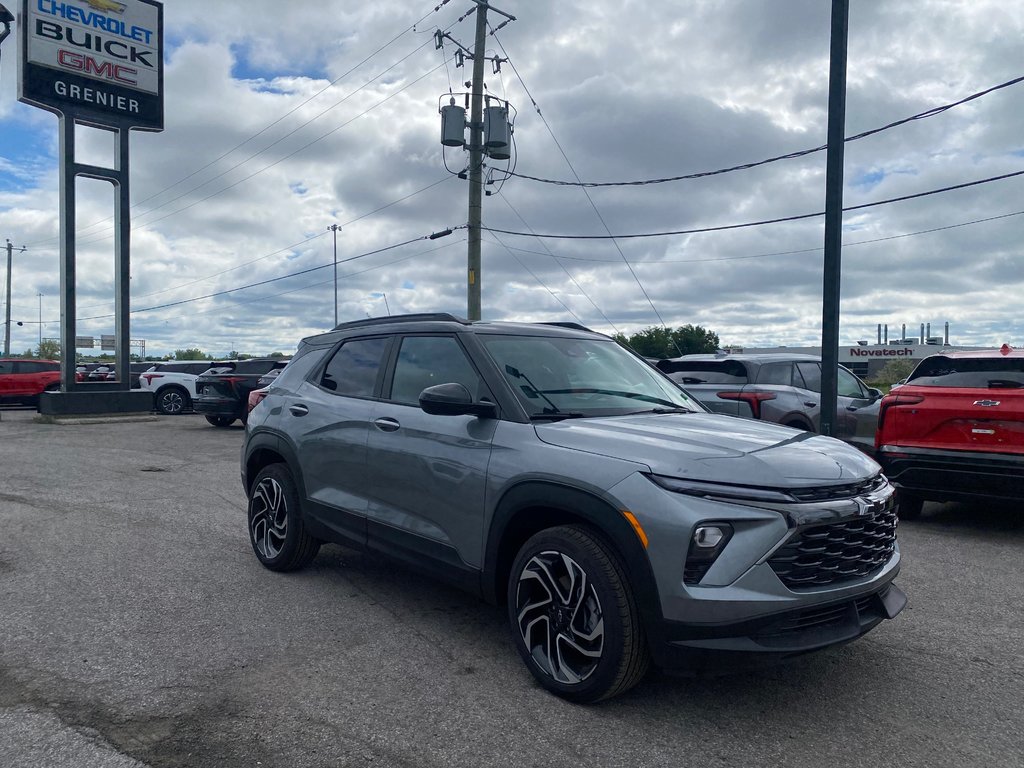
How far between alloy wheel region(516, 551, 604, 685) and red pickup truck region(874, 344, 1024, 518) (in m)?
4.79

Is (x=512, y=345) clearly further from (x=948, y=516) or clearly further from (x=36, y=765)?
(x=948, y=516)

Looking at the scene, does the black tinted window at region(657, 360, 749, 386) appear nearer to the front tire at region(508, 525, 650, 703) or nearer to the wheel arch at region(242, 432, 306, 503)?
the wheel arch at region(242, 432, 306, 503)

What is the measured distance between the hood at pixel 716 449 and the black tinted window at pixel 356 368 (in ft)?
5.23

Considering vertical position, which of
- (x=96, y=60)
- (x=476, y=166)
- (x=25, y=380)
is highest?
(x=96, y=60)

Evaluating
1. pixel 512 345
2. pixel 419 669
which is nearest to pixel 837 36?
pixel 512 345

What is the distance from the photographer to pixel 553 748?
309 centimetres

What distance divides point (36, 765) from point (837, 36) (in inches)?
471

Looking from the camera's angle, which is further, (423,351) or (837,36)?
(837,36)

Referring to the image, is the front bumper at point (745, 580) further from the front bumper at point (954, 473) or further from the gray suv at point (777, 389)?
the gray suv at point (777, 389)

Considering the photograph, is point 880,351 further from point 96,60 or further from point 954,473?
point 954,473

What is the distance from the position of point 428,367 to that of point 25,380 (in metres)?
23.4

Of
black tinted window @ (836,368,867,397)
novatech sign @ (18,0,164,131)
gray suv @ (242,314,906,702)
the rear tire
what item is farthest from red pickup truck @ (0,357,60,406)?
the rear tire

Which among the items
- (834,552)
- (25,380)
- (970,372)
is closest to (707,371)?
(970,372)

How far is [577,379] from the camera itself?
446 centimetres
